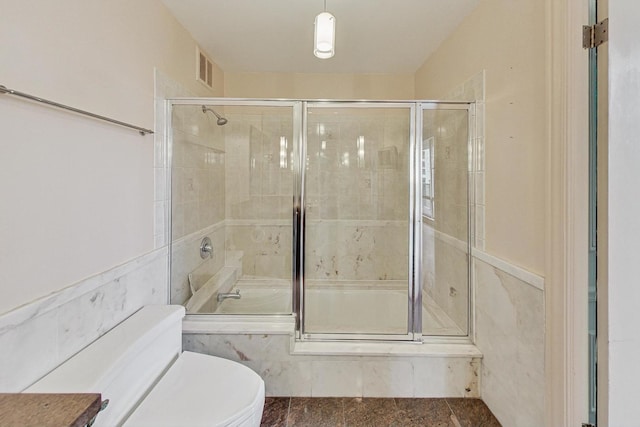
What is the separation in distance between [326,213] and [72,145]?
5.93 ft

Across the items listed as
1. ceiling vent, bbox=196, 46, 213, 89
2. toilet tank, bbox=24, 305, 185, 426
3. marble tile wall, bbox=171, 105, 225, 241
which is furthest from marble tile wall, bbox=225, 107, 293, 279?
toilet tank, bbox=24, 305, 185, 426

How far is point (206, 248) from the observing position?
2.36m

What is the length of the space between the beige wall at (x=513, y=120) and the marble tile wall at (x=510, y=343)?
5.5 inches

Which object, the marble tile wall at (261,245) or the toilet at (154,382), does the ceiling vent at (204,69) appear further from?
the toilet at (154,382)

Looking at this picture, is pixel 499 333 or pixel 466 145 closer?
pixel 499 333

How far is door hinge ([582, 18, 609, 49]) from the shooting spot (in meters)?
1.04

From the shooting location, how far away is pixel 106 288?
1345mm

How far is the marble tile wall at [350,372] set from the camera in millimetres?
1829

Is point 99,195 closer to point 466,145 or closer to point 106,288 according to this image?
point 106,288

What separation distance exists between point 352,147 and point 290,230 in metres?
0.92

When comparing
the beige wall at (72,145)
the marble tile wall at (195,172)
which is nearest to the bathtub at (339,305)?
the marble tile wall at (195,172)

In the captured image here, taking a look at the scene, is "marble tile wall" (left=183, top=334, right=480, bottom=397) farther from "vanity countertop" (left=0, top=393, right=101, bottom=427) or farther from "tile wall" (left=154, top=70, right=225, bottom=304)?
"vanity countertop" (left=0, top=393, right=101, bottom=427)

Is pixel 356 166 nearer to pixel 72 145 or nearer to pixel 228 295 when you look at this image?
pixel 228 295

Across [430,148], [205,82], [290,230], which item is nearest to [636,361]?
[430,148]
